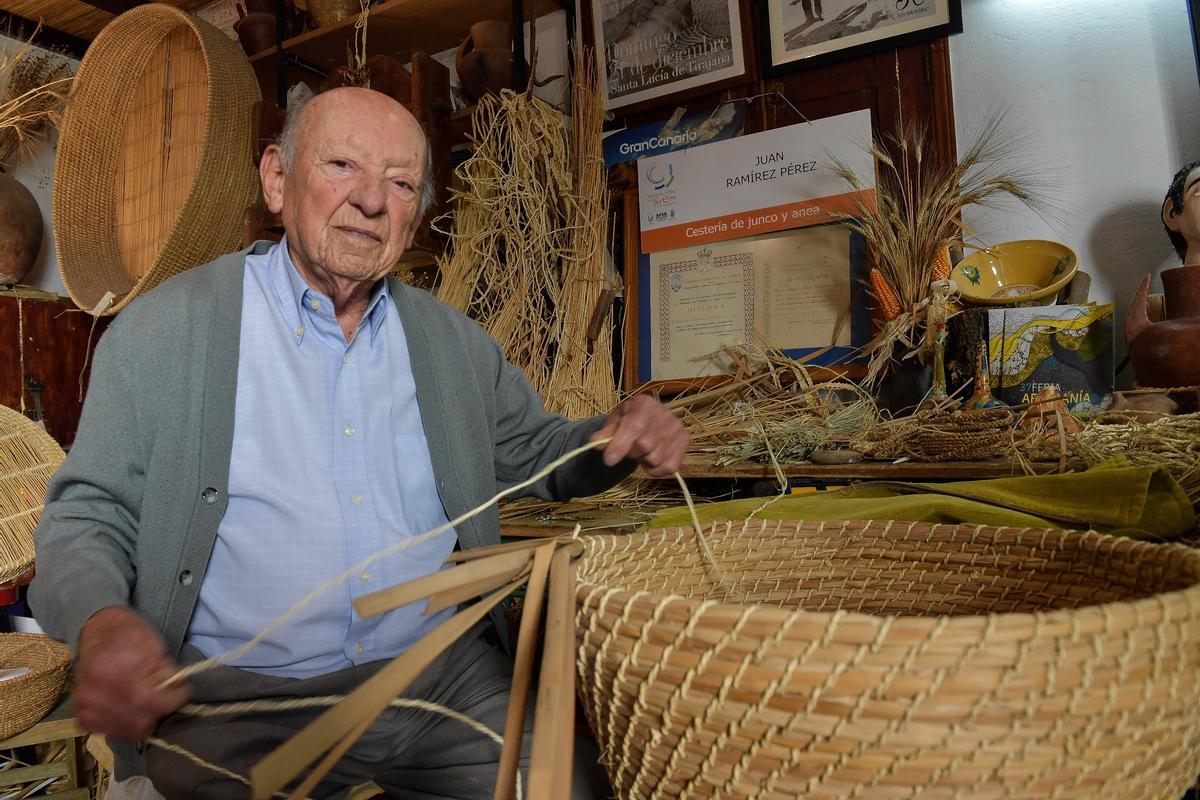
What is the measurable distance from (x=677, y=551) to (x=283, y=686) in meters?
0.67

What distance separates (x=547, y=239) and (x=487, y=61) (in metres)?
0.62

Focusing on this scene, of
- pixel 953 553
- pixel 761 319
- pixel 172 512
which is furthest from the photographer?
pixel 761 319

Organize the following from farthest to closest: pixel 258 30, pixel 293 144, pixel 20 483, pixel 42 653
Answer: pixel 258 30 → pixel 20 483 → pixel 42 653 → pixel 293 144

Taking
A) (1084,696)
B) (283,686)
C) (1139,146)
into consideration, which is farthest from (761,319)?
(1084,696)

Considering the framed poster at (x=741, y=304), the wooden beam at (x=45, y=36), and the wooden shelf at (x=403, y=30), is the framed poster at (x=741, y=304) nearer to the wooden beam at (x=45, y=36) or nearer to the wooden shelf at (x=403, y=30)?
the wooden shelf at (x=403, y=30)

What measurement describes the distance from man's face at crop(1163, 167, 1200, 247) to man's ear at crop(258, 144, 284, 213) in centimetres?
182

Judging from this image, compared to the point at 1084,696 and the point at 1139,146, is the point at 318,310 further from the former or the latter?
the point at 1139,146

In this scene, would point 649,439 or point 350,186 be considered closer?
point 649,439

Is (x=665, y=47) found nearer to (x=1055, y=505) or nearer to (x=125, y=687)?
(x=1055, y=505)

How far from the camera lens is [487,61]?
2574 mm

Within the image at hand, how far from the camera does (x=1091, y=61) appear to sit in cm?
197

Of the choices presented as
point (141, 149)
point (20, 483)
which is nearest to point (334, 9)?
point (141, 149)

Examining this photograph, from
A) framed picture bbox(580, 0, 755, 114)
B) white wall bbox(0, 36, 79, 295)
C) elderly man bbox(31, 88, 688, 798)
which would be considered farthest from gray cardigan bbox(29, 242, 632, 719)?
white wall bbox(0, 36, 79, 295)

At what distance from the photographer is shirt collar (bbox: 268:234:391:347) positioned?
1403mm
